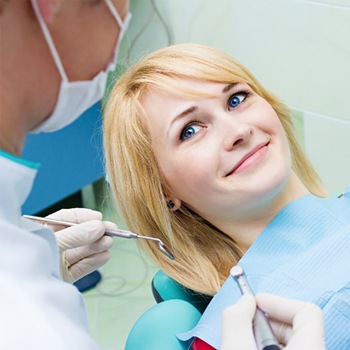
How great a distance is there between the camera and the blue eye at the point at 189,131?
62.3 inches

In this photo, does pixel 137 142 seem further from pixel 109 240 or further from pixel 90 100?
pixel 90 100

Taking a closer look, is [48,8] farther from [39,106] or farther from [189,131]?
[189,131]

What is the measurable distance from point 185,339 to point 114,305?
1.46 m

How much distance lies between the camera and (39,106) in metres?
1.01

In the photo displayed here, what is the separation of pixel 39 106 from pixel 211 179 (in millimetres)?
610

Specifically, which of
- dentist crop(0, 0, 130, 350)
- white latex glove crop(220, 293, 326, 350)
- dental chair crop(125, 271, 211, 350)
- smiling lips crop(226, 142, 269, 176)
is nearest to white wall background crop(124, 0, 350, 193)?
smiling lips crop(226, 142, 269, 176)

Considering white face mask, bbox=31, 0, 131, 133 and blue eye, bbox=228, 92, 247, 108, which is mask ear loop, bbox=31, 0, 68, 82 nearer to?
white face mask, bbox=31, 0, 131, 133

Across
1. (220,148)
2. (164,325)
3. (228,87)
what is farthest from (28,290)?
(228,87)

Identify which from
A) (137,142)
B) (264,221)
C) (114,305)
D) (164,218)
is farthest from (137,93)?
(114,305)

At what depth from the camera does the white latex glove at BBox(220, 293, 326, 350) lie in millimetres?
1125

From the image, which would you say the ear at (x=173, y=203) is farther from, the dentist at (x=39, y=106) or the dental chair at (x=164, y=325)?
the dentist at (x=39, y=106)

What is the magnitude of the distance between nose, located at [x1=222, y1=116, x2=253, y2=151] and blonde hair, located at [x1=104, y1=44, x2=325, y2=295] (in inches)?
4.6

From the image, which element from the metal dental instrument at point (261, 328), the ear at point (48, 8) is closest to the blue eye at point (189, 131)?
the metal dental instrument at point (261, 328)

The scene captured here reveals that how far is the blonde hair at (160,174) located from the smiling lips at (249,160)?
0.59ft
